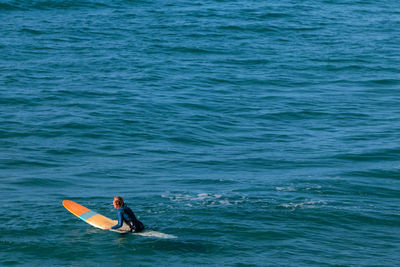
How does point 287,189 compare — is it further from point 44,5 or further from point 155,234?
point 44,5

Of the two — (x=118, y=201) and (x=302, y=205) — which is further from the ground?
(x=118, y=201)

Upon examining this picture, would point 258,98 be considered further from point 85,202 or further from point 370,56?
point 85,202

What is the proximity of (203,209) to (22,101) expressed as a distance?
1657 cm

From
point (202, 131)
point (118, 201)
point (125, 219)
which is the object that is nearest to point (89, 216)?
point (125, 219)

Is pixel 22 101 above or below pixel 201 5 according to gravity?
below

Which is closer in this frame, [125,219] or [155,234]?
[125,219]

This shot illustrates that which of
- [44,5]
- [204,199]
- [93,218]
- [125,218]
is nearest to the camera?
[125,218]

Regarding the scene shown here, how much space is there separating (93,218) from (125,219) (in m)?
1.64

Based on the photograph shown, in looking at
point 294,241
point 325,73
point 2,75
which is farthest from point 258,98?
point 294,241

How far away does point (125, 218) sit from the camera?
18781mm

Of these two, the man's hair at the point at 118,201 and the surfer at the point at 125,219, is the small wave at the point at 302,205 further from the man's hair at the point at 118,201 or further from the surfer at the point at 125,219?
the man's hair at the point at 118,201

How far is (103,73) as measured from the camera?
130 ft

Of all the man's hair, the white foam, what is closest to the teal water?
the white foam

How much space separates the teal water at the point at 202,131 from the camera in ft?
63.6
